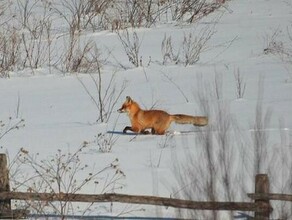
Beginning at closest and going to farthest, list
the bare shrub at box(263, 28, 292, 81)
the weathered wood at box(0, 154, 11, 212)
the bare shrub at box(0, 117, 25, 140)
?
1. the weathered wood at box(0, 154, 11, 212)
2. the bare shrub at box(0, 117, 25, 140)
3. the bare shrub at box(263, 28, 292, 81)

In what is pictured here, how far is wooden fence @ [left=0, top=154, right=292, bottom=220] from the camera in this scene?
6414 millimetres

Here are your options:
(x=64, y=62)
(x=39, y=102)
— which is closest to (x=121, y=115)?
(x=39, y=102)

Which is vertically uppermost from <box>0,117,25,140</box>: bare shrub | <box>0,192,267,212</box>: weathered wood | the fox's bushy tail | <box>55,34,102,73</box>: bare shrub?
<box>55,34,102,73</box>: bare shrub

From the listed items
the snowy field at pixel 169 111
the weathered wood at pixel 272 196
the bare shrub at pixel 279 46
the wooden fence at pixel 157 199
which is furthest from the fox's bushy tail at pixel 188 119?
the bare shrub at pixel 279 46

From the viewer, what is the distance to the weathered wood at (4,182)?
746 centimetres

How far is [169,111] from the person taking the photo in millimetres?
12031

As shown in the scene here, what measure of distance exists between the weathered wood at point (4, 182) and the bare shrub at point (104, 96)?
4136 millimetres

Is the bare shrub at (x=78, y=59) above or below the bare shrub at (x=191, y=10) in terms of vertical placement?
below

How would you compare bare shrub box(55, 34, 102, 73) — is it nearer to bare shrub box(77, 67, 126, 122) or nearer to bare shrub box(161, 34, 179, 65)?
bare shrub box(77, 67, 126, 122)

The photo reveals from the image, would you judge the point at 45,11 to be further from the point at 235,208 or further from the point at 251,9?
the point at 235,208

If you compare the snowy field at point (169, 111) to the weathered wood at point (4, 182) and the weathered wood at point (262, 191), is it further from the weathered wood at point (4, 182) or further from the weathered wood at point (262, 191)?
the weathered wood at point (4, 182)

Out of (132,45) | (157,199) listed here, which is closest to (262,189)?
(157,199)

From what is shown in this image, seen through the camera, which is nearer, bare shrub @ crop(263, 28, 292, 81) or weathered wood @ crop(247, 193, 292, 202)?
weathered wood @ crop(247, 193, 292, 202)

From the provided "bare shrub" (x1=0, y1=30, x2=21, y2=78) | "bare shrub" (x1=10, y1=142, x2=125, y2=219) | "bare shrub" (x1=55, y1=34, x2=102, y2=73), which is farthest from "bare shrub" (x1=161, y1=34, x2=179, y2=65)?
"bare shrub" (x1=10, y1=142, x2=125, y2=219)
